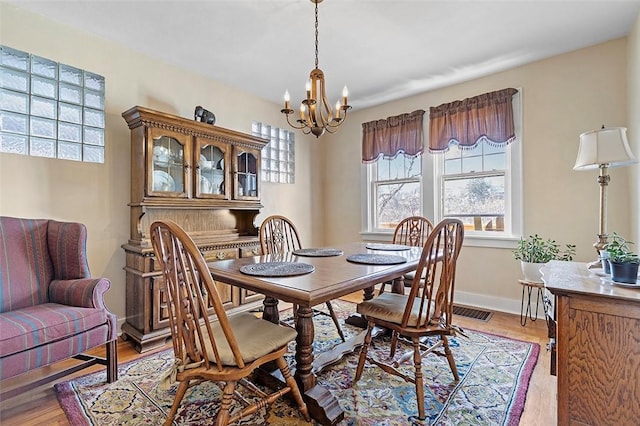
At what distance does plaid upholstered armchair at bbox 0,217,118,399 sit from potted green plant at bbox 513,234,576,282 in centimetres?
321

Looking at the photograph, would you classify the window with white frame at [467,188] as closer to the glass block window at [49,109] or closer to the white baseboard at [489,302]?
the white baseboard at [489,302]

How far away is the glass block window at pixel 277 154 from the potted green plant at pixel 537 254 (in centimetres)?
281

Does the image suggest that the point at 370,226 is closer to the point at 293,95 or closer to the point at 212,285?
the point at 293,95

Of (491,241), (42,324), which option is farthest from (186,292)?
(491,241)

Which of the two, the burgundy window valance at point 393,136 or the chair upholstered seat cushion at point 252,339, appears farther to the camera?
the burgundy window valance at point 393,136

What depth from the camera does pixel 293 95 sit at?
3797 mm

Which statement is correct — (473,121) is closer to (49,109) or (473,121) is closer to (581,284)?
(581,284)

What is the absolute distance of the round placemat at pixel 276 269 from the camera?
1542 millimetres

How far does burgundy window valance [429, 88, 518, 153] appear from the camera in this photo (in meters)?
3.04

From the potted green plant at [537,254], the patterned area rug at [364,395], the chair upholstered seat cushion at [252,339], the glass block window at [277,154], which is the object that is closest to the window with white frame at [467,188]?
the potted green plant at [537,254]

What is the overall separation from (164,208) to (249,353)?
1.87 m

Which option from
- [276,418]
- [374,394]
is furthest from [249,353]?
[374,394]

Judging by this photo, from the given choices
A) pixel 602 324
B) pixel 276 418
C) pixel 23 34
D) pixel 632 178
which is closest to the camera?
pixel 602 324

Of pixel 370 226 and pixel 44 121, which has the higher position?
pixel 44 121
